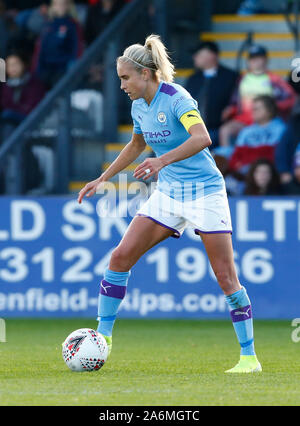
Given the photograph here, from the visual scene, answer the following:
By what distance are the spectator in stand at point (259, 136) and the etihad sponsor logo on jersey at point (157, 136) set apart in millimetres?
5311

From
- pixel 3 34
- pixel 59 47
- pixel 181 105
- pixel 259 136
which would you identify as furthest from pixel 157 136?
pixel 3 34

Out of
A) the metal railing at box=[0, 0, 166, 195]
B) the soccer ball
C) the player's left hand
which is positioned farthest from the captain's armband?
the metal railing at box=[0, 0, 166, 195]

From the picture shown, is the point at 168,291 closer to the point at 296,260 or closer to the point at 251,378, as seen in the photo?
the point at 296,260

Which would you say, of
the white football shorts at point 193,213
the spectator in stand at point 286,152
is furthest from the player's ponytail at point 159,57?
the spectator in stand at point 286,152

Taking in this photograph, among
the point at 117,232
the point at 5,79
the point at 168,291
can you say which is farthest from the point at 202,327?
the point at 5,79

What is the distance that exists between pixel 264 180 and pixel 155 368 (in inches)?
197

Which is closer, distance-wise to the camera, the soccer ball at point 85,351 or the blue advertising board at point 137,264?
the soccer ball at point 85,351

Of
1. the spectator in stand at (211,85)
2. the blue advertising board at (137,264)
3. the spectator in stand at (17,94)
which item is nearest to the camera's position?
the blue advertising board at (137,264)

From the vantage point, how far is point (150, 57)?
22.9 feet

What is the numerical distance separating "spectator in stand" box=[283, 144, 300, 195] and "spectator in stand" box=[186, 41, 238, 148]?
1075mm

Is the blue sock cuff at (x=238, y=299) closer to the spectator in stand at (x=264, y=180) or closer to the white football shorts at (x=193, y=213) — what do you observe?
the white football shorts at (x=193, y=213)

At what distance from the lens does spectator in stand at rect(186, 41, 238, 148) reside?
12812 mm

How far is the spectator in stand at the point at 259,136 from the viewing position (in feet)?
40.5

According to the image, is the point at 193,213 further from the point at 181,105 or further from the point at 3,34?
the point at 3,34
